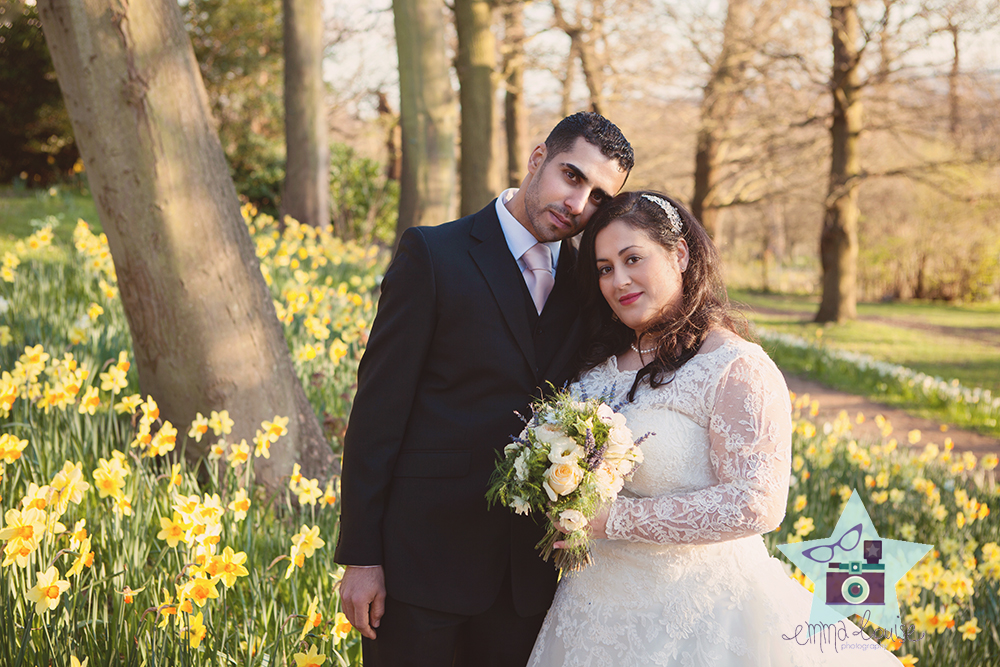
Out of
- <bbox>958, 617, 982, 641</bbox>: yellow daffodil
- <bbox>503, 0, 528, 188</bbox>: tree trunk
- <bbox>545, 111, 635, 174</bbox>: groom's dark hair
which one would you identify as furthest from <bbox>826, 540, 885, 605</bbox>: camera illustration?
<bbox>503, 0, 528, 188</bbox>: tree trunk

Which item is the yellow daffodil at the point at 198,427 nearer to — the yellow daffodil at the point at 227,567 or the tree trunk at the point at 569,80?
the yellow daffodil at the point at 227,567

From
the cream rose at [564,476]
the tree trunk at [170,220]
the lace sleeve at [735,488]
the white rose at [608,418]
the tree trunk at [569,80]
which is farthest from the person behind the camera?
the tree trunk at [569,80]

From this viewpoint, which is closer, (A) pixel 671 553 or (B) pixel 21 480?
(A) pixel 671 553

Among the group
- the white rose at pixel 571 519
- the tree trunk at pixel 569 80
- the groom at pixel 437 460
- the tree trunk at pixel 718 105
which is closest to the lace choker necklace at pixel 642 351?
the groom at pixel 437 460

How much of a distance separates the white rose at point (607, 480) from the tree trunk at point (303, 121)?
883 centimetres

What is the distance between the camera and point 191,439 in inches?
128

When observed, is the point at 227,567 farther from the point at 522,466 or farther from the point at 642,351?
the point at 642,351

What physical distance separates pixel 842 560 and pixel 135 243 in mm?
2902

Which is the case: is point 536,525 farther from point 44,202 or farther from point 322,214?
point 44,202

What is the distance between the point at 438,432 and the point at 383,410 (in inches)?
6.4

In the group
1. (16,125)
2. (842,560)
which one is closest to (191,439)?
(842,560)

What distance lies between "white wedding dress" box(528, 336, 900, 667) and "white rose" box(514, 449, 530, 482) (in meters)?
0.32

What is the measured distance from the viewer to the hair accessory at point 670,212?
215 centimetres

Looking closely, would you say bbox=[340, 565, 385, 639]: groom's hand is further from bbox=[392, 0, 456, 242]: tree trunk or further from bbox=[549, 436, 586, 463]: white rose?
bbox=[392, 0, 456, 242]: tree trunk
